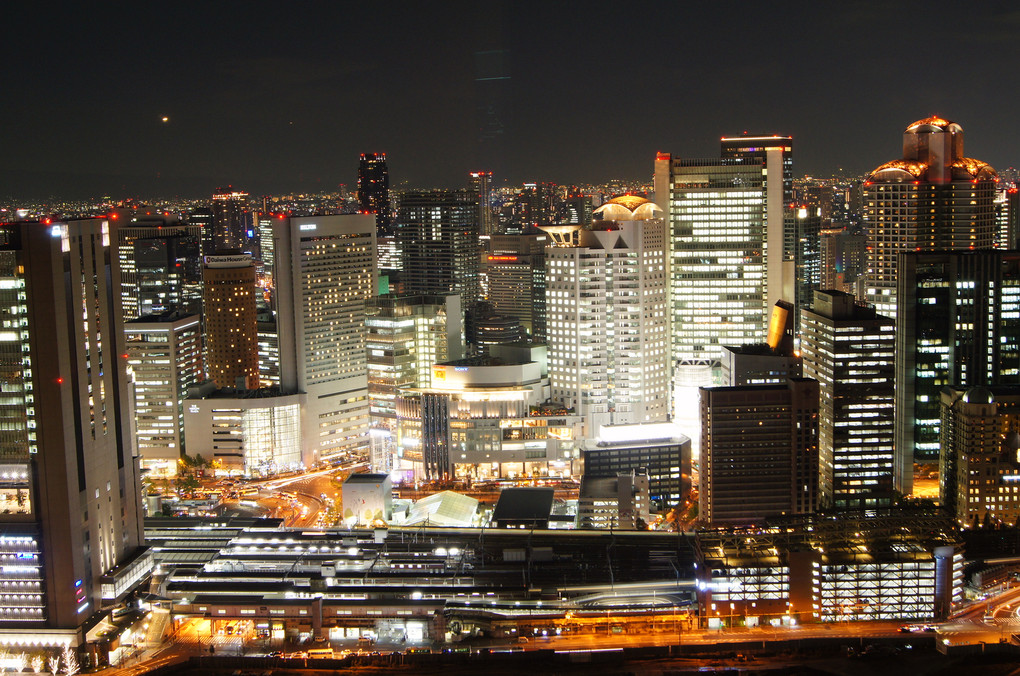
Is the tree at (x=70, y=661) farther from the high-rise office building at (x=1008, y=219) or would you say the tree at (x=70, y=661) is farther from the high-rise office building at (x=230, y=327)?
the high-rise office building at (x=1008, y=219)

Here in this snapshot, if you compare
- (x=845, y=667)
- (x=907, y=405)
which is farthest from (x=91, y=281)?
(x=907, y=405)

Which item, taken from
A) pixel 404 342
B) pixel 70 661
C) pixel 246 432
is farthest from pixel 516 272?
pixel 70 661

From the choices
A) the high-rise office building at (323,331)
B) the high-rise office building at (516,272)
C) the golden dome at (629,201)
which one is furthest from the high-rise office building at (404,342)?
the high-rise office building at (516,272)

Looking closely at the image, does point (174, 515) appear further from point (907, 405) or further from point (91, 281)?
point (907, 405)

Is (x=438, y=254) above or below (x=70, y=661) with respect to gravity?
above

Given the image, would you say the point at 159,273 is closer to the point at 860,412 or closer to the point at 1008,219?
the point at 860,412
